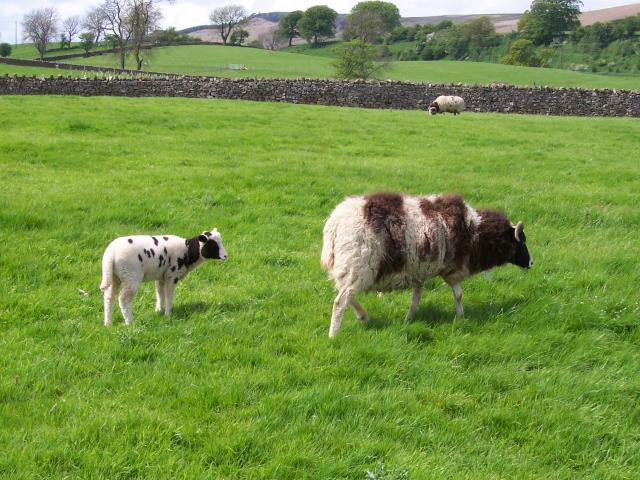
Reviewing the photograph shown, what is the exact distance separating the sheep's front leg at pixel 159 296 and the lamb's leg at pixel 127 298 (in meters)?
0.64

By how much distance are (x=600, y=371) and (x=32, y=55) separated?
405 ft

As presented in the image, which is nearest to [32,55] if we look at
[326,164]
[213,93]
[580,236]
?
[213,93]

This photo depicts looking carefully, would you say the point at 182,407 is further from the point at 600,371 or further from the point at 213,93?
the point at 213,93

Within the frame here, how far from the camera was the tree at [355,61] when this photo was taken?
7056cm

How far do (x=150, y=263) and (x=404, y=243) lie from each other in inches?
122

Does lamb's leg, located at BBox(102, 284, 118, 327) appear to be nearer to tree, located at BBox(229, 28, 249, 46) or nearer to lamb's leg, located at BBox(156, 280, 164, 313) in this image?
lamb's leg, located at BBox(156, 280, 164, 313)

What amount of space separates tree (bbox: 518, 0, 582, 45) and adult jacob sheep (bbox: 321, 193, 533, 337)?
125 metres

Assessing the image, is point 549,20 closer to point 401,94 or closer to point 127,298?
point 401,94

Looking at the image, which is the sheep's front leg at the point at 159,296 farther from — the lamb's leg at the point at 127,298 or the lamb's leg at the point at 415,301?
the lamb's leg at the point at 415,301

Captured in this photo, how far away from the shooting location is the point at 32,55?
112125mm

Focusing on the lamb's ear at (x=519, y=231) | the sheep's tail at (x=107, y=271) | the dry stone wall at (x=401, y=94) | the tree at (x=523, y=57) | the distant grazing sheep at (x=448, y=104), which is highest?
the tree at (x=523, y=57)

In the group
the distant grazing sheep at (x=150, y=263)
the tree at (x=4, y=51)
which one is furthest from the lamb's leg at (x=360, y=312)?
the tree at (x=4, y=51)

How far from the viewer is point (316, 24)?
15588cm

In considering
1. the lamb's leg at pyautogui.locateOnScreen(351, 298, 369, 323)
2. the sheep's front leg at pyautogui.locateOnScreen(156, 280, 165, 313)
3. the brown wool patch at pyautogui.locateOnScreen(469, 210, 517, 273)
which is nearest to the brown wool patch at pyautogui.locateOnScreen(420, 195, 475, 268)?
the brown wool patch at pyautogui.locateOnScreen(469, 210, 517, 273)
